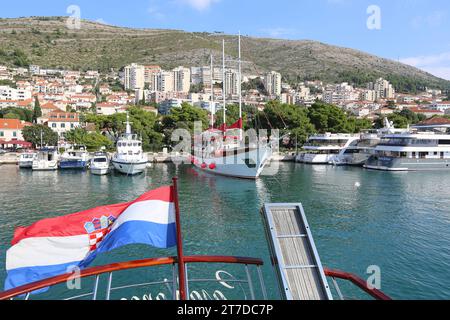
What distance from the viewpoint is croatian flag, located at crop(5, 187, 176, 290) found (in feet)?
12.4

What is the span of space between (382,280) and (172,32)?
201556mm

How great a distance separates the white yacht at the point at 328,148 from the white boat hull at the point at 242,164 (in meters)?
15.6

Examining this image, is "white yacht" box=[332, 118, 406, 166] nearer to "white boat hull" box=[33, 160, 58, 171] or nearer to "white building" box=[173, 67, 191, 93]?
"white boat hull" box=[33, 160, 58, 171]

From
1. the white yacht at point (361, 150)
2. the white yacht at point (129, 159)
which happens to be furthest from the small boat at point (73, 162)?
the white yacht at point (361, 150)

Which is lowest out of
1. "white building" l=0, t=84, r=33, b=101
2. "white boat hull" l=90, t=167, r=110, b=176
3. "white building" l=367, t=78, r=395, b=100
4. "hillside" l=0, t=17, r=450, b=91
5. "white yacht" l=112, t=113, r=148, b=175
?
"white boat hull" l=90, t=167, r=110, b=176

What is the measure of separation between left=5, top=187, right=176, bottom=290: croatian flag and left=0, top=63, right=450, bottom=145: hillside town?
84.0 m

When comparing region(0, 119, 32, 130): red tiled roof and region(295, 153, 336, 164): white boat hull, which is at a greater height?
region(0, 119, 32, 130): red tiled roof

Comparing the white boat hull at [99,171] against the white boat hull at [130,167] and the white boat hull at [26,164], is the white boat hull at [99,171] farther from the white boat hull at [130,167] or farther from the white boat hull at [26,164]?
the white boat hull at [26,164]

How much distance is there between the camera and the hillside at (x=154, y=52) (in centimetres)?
15262

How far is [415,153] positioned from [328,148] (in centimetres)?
1001

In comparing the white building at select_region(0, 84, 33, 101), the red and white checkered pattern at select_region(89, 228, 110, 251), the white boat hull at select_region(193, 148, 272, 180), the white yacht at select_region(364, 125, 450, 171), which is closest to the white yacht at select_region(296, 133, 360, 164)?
the white yacht at select_region(364, 125, 450, 171)

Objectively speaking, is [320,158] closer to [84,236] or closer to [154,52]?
[84,236]

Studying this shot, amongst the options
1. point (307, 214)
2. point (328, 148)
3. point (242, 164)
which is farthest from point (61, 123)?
point (307, 214)

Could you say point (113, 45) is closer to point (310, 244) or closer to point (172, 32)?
point (172, 32)
